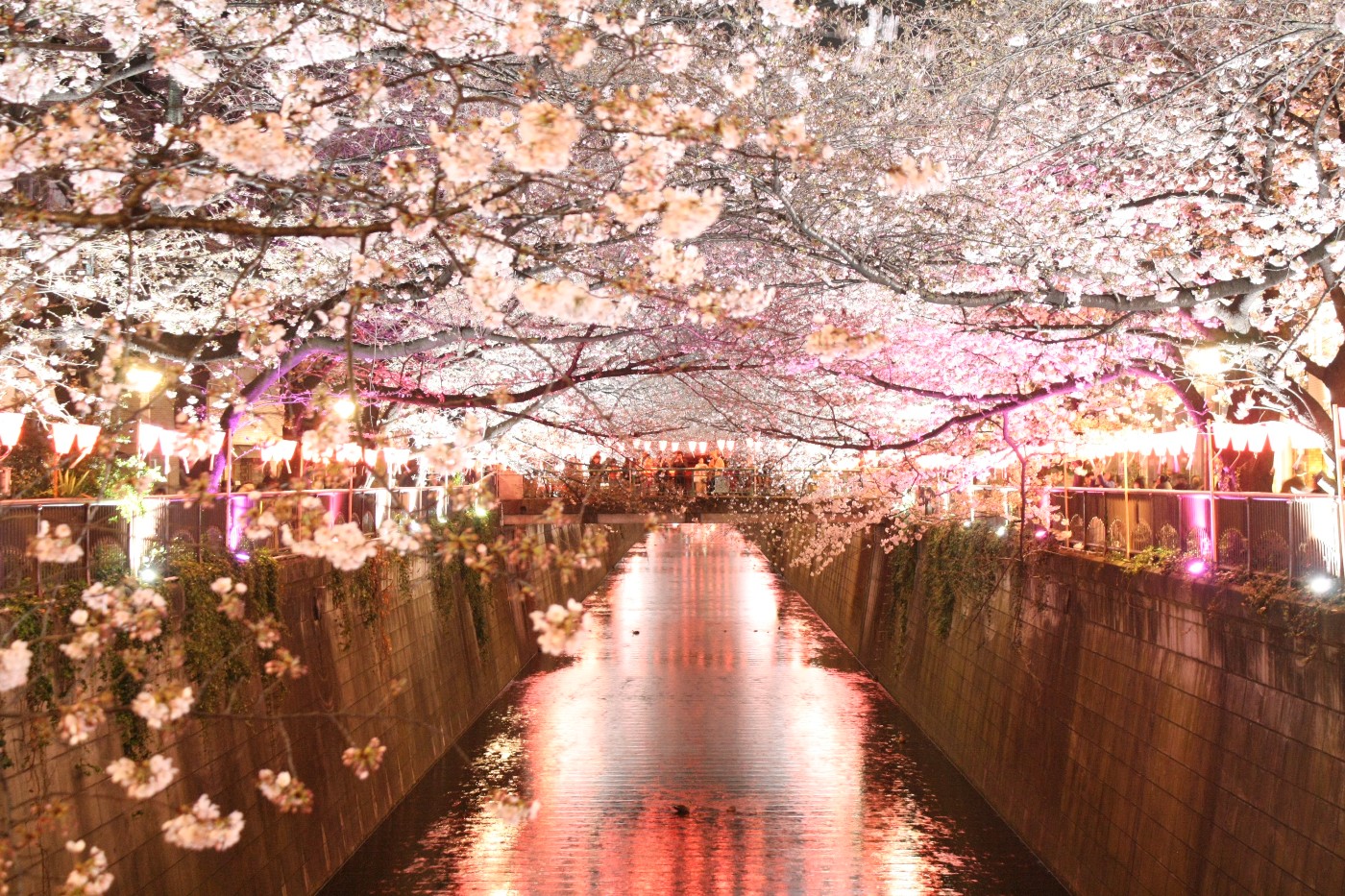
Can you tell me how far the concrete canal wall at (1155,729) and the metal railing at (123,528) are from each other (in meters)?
4.42

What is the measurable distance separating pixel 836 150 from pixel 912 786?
7802mm

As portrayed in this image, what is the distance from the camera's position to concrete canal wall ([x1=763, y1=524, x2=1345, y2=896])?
6273mm

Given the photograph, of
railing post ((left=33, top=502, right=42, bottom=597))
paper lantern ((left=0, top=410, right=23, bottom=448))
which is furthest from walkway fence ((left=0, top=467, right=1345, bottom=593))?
paper lantern ((left=0, top=410, right=23, bottom=448))

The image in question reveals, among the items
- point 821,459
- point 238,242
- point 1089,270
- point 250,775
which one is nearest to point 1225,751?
point 1089,270

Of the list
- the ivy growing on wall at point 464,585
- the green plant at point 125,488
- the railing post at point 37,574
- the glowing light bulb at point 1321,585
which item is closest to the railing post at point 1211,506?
the glowing light bulb at point 1321,585

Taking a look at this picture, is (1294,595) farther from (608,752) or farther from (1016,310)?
(608,752)

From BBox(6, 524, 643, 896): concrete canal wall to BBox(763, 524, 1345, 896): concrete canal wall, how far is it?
4.50 metres

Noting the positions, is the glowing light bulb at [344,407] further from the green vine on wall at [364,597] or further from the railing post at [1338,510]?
the railing post at [1338,510]

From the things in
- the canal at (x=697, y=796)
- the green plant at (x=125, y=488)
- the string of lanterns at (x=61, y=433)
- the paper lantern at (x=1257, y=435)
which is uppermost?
the string of lanterns at (x=61, y=433)

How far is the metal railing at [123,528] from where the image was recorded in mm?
5688

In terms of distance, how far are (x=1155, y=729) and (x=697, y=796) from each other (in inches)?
242

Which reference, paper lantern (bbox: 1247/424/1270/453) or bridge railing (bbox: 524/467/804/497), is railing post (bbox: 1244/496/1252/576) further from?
bridge railing (bbox: 524/467/804/497)

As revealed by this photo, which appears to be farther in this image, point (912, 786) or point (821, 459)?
point (821, 459)

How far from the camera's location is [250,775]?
8.77 m
